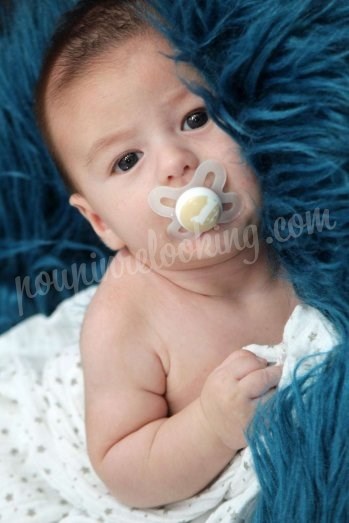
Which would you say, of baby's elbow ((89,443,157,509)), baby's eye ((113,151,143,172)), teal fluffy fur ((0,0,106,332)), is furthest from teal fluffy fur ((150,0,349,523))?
teal fluffy fur ((0,0,106,332))

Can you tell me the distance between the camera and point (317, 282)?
110 cm

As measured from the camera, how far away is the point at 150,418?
1.13 metres

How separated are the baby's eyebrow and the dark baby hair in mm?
78

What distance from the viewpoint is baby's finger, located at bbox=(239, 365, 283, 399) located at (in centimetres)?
101

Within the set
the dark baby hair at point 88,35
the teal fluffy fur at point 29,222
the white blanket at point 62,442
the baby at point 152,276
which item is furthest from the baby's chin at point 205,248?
the teal fluffy fur at point 29,222

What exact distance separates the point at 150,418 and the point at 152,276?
6.9 inches

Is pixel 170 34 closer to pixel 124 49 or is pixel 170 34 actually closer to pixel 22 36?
pixel 124 49

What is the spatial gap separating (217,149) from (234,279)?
175 millimetres

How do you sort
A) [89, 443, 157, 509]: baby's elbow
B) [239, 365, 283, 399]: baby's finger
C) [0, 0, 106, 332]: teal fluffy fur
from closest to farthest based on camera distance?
[239, 365, 283, 399]: baby's finger
[89, 443, 157, 509]: baby's elbow
[0, 0, 106, 332]: teal fluffy fur

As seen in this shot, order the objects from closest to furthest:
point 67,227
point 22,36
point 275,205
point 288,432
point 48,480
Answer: point 288,432 → point 275,205 → point 48,480 → point 22,36 → point 67,227

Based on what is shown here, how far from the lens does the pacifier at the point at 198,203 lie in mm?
1020

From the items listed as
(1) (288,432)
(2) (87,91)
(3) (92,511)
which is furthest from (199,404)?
(2) (87,91)

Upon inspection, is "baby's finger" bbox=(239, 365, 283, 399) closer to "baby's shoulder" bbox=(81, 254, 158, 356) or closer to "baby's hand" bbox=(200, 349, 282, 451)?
"baby's hand" bbox=(200, 349, 282, 451)

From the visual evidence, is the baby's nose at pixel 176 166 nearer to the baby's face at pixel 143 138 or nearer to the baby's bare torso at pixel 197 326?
the baby's face at pixel 143 138
